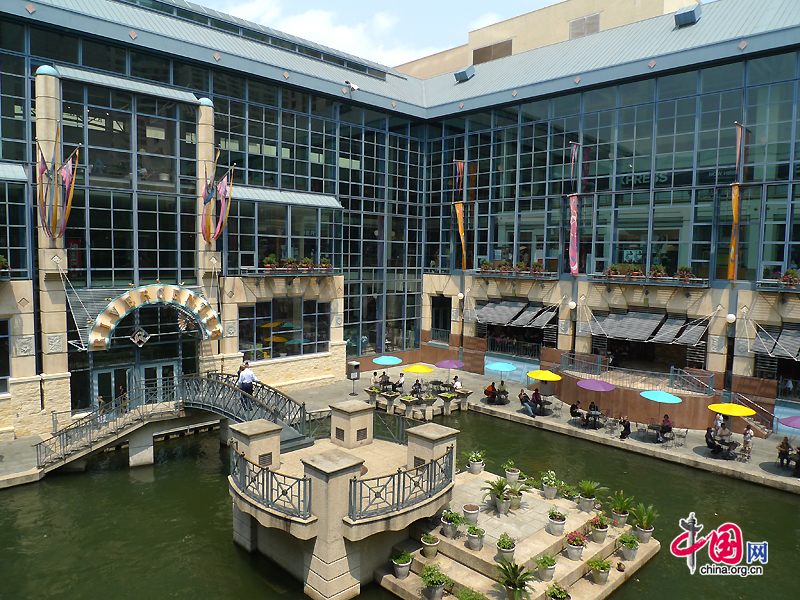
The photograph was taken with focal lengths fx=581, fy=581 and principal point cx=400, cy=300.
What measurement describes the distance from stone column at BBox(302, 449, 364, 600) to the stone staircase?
3.48 ft

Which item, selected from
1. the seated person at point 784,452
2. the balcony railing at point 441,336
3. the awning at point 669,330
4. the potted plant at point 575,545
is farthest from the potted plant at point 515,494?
the balcony railing at point 441,336

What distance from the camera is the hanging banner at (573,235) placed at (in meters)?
30.9

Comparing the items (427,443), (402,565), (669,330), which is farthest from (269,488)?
(669,330)

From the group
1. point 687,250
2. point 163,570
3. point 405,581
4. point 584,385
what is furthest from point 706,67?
point 163,570

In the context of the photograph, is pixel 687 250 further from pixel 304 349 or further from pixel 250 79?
pixel 250 79

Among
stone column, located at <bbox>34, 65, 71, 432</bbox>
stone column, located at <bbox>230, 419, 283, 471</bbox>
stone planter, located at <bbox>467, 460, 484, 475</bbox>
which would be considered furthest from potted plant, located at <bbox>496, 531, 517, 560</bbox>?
stone column, located at <bbox>34, 65, 71, 432</bbox>

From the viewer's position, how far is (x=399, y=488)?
45.5 feet

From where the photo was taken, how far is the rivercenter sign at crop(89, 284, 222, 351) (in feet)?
73.9

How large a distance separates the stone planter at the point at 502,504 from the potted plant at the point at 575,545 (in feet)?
6.63

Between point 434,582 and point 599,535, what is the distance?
191 inches

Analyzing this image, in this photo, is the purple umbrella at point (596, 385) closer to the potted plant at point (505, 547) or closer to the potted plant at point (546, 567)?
the potted plant at point (505, 547)

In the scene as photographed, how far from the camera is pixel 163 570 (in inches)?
573

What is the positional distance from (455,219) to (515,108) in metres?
7.62

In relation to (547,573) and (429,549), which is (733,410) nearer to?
(547,573)
